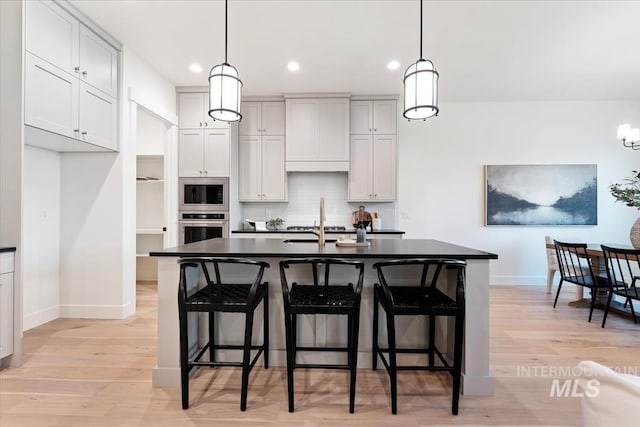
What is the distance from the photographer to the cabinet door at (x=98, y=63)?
2.87 meters

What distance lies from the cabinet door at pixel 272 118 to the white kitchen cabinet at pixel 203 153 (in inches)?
22.8

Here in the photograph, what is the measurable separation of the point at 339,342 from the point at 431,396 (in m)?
0.67

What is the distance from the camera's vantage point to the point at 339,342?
2262 mm

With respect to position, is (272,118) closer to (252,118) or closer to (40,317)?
(252,118)

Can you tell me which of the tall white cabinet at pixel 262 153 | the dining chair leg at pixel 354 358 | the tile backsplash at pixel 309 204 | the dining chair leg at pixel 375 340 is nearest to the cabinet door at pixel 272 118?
the tall white cabinet at pixel 262 153

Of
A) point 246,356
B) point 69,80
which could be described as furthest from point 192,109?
point 246,356

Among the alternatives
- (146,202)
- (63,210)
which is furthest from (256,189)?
(63,210)

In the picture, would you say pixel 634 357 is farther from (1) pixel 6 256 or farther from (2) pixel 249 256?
(1) pixel 6 256

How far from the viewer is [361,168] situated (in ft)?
14.8

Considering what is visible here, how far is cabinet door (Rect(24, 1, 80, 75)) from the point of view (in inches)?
94.1

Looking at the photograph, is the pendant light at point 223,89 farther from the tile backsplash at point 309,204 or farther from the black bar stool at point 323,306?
the tile backsplash at point 309,204

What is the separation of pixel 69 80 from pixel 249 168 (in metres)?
2.23

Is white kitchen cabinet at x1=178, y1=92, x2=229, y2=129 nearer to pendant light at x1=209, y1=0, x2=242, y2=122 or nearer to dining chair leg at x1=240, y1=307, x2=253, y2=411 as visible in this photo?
pendant light at x1=209, y1=0, x2=242, y2=122

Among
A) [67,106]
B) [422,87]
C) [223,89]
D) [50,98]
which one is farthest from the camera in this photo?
[67,106]
